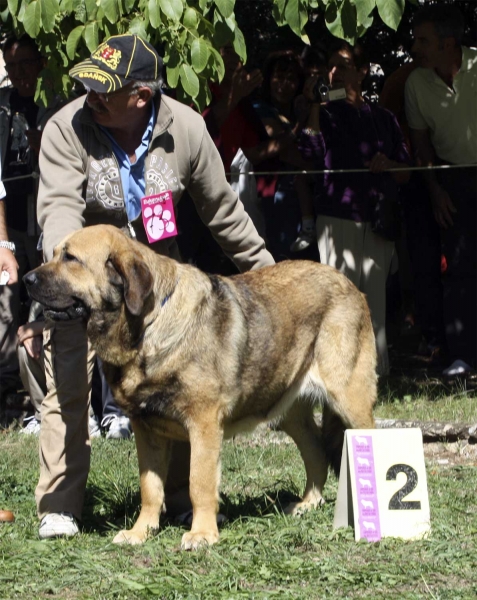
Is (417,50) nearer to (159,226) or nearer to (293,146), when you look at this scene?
(293,146)

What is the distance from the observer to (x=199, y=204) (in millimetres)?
5438

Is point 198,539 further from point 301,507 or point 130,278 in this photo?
point 130,278

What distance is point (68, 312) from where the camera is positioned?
451 cm

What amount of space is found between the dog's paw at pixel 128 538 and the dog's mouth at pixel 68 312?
3.51 ft

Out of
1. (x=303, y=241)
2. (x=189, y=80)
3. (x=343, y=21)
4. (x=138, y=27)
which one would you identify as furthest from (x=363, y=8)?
(x=303, y=241)

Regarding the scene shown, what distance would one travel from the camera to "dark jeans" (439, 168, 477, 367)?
9.02 metres

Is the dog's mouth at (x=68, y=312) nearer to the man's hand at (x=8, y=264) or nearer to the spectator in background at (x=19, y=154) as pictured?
the man's hand at (x=8, y=264)

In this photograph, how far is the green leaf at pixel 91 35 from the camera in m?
6.08

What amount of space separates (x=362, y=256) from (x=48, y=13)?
3.79 m

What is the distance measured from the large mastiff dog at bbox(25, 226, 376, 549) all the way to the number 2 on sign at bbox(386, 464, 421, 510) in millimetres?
469

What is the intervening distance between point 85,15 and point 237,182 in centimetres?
329

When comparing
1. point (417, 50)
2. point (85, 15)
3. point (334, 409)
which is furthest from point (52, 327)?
point (417, 50)

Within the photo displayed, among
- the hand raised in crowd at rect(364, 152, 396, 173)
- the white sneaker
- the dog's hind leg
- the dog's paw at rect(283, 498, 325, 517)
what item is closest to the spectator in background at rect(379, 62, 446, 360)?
the hand raised in crowd at rect(364, 152, 396, 173)

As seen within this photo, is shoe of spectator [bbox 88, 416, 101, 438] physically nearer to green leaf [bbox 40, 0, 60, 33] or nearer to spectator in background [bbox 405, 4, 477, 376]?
green leaf [bbox 40, 0, 60, 33]
